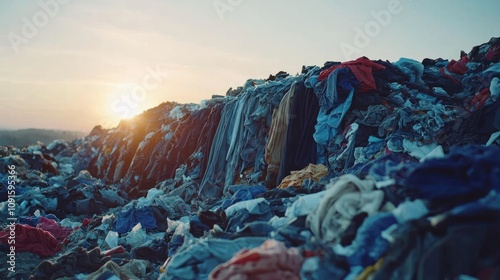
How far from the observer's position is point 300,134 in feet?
23.8

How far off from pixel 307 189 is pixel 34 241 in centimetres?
→ 363

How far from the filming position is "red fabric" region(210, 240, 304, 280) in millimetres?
2410

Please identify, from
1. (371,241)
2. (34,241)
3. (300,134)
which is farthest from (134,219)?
(371,241)

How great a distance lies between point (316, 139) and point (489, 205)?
15.7 feet

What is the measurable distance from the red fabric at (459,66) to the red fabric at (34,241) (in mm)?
6932

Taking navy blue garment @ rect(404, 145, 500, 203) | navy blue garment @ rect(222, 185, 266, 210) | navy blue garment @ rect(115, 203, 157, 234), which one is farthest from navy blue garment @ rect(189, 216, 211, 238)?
navy blue garment @ rect(404, 145, 500, 203)

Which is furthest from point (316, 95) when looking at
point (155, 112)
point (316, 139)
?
point (155, 112)

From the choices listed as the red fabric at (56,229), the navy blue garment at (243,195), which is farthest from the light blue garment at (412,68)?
the red fabric at (56,229)

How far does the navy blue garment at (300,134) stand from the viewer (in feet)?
23.1

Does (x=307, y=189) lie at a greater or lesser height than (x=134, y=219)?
greater

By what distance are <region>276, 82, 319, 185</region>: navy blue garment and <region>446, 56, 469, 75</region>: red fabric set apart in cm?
280

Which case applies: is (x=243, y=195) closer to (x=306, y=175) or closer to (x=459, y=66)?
(x=306, y=175)

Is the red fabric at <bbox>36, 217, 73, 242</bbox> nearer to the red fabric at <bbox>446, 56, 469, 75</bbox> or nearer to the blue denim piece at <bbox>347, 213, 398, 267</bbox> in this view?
the blue denim piece at <bbox>347, 213, 398, 267</bbox>

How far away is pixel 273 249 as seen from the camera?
2.53m
